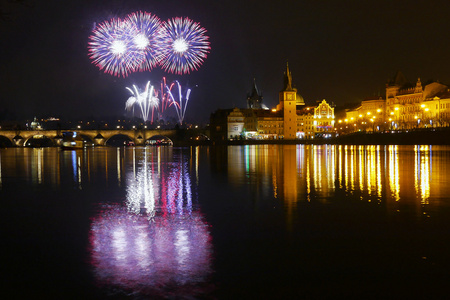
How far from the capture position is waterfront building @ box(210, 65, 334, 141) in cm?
16488

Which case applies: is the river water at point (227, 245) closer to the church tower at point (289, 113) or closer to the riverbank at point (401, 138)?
the riverbank at point (401, 138)

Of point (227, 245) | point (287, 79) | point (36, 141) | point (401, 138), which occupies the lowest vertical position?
point (227, 245)

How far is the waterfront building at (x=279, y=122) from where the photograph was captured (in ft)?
541

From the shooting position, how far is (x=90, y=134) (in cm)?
16562

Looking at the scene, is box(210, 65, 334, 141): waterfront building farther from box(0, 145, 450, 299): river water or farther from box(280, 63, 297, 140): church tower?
box(0, 145, 450, 299): river water

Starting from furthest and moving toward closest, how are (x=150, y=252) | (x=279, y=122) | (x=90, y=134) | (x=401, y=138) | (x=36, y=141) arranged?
(x=36, y=141), (x=279, y=122), (x=90, y=134), (x=401, y=138), (x=150, y=252)

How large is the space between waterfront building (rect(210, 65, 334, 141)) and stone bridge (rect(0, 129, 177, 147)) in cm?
1794

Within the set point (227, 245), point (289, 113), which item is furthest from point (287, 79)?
point (227, 245)

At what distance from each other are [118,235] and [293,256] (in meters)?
4.24

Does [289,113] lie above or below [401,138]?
above

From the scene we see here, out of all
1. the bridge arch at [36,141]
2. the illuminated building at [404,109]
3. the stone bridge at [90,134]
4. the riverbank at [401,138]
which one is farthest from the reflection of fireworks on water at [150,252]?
the stone bridge at [90,134]

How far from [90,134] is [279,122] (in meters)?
66.5

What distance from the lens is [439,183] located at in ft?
69.9

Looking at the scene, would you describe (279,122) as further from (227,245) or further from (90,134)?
(227,245)
